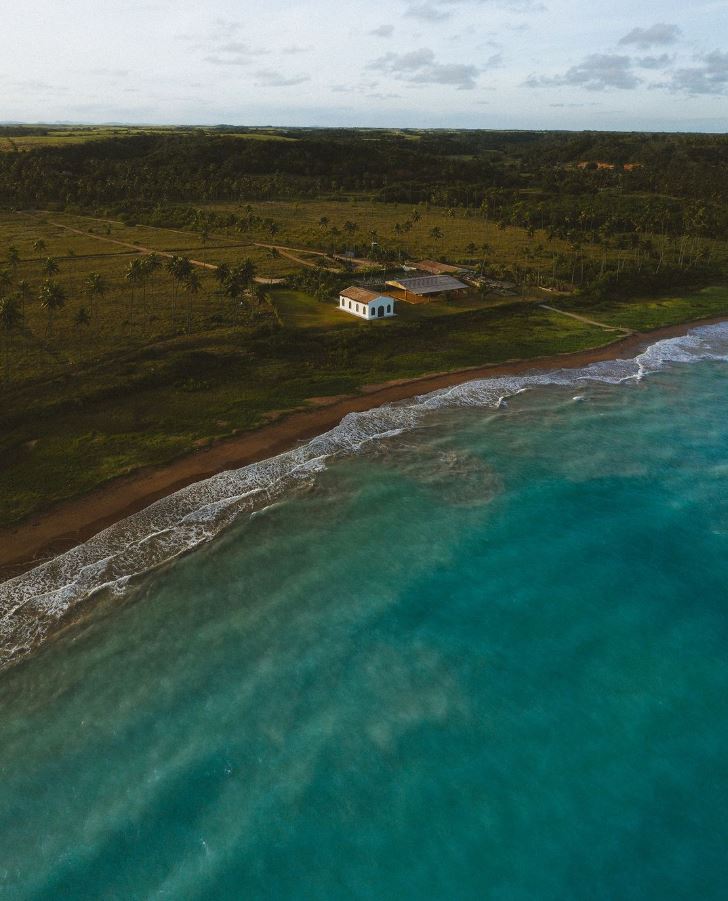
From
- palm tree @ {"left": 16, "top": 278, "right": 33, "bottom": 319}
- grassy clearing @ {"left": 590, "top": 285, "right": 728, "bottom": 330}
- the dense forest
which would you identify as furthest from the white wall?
the dense forest

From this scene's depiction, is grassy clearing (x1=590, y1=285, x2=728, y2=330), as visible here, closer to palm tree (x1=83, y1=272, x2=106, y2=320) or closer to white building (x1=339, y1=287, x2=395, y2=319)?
white building (x1=339, y1=287, x2=395, y2=319)

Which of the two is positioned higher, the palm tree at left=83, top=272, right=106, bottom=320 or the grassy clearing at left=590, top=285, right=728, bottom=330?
the palm tree at left=83, top=272, right=106, bottom=320

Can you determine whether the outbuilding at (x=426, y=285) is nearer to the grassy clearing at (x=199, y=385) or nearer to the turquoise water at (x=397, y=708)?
the grassy clearing at (x=199, y=385)

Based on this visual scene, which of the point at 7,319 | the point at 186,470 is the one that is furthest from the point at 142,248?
the point at 186,470

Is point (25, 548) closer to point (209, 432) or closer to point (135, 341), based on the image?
point (209, 432)

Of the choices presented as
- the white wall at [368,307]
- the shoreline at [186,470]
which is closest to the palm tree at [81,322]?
the shoreline at [186,470]

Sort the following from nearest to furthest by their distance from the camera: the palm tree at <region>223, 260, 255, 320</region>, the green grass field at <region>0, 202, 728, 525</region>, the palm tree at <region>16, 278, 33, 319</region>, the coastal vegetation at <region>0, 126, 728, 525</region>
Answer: the green grass field at <region>0, 202, 728, 525</region> < the coastal vegetation at <region>0, 126, 728, 525</region> < the palm tree at <region>16, 278, 33, 319</region> < the palm tree at <region>223, 260, 255, 320</region>

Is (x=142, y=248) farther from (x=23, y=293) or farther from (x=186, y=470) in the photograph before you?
(x=186, y=470)
